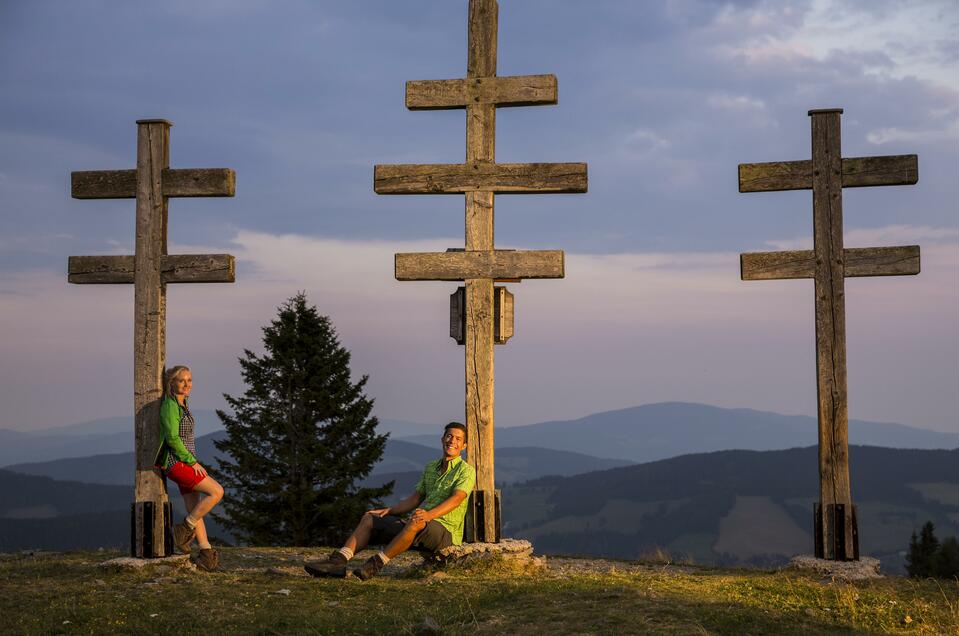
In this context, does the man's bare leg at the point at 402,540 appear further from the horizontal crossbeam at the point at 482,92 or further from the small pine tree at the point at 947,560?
the small pine tree at the point at 947,560

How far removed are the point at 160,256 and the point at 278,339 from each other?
61.9ft

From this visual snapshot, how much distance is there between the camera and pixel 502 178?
1254 cm

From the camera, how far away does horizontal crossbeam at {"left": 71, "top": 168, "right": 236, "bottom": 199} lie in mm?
12859

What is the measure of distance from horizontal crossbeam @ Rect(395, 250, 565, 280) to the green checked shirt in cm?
234

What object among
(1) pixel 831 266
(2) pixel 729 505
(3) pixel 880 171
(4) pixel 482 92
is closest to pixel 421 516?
(4) pixel 482 92

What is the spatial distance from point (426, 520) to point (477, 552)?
0.94m

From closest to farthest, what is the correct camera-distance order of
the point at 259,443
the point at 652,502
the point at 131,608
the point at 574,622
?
the point at 574,622 < the point at 131,608 < the point at 259,443 < the point at 652,502

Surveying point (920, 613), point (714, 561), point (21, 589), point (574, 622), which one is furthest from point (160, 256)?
point (714, 561)

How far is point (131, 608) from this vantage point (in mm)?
9820

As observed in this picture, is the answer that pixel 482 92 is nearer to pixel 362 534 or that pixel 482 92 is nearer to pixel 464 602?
pixel 362 534

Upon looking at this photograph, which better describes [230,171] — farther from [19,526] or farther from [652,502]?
[652,502]

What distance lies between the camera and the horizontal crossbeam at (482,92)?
12.5 meters

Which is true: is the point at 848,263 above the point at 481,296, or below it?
above

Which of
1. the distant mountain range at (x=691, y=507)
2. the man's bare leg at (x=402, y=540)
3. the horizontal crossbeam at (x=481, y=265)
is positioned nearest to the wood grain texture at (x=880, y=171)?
the horizontal crossbeam at (x=481, y=265)
